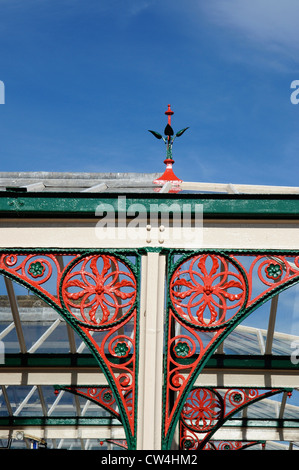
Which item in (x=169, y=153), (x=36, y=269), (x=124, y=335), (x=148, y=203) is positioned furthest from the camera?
(x=169, y=153)

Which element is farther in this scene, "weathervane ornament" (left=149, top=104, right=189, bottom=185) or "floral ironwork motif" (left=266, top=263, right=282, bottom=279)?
"weathervane ornament" (left=149, top=104, right=189, bottom=185)

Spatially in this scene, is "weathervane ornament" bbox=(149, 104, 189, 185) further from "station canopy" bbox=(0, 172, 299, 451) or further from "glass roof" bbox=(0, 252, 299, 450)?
"glass roof" bbox=(0, 252, 299, 450)

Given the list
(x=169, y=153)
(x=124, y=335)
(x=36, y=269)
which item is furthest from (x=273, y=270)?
(x=169, y=153)

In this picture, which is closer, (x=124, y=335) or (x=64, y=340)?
(x=124, y=335)

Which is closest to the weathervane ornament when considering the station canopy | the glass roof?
the station canopy

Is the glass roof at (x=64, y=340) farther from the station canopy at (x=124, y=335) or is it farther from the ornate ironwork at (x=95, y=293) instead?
the ornate ironwork at (x=95, y=293)

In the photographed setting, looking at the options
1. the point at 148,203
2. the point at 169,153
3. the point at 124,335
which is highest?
the point at 169,153

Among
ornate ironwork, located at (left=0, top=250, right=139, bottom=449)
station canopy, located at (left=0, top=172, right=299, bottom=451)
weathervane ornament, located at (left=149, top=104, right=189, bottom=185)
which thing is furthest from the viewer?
weathervane ornament, located at (left=149, top=104, right=189, bottom=185)

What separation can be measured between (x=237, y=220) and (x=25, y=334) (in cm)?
565

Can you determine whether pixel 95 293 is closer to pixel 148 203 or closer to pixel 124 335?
pixel 124 335

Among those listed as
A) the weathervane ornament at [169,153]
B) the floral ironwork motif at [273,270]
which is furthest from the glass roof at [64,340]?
the floral ironwork motif at [273,270]

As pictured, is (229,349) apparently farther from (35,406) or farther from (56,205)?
(56,205)
